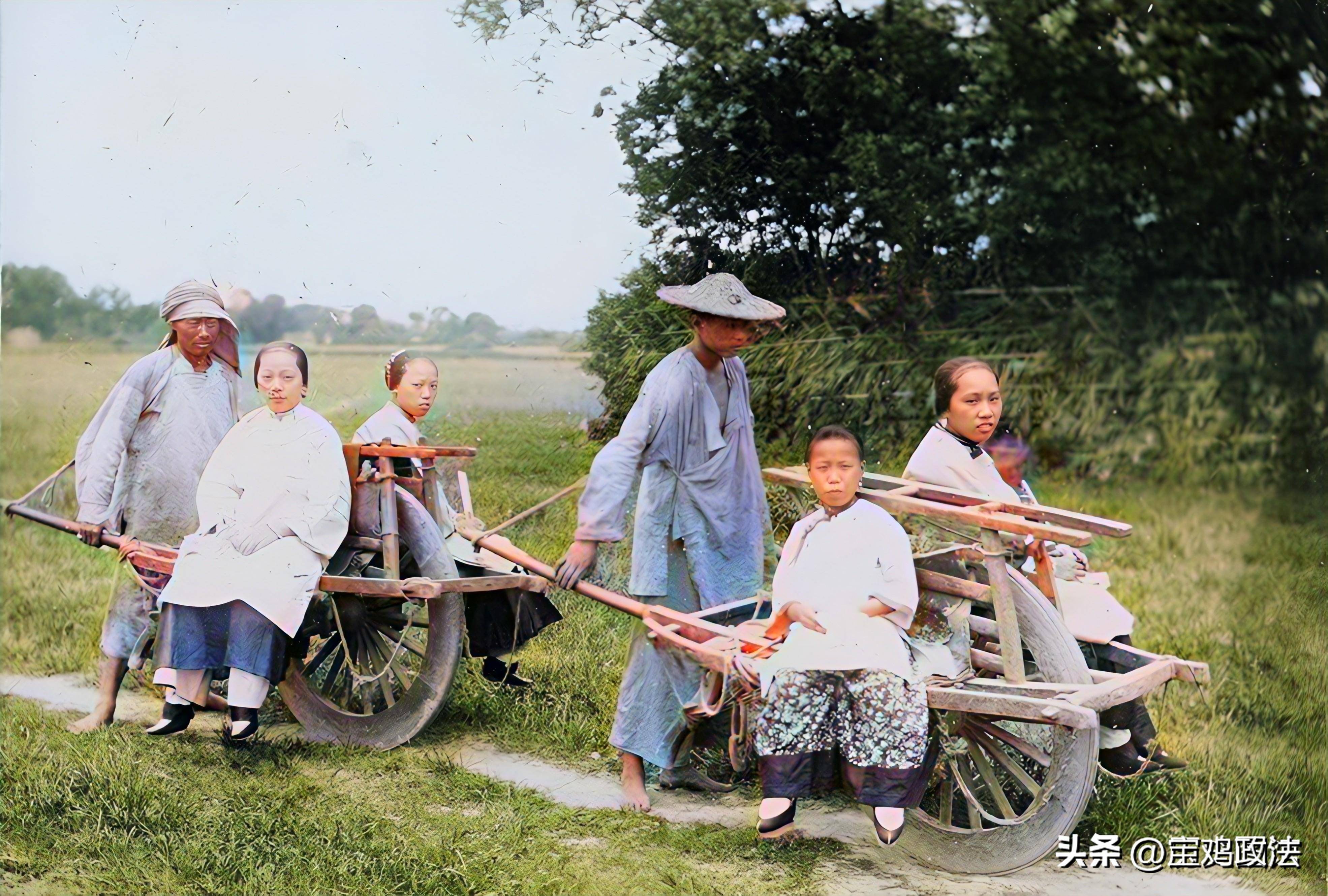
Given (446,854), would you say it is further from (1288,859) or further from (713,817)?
(1288,859)

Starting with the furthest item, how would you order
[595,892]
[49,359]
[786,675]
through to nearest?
[49,359] < [595,892] < [786,675]

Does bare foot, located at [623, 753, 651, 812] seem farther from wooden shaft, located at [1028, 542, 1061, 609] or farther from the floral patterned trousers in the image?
wooden shaft, located at [1028, 542, 1061, 609]

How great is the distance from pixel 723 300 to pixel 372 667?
60.3 inches

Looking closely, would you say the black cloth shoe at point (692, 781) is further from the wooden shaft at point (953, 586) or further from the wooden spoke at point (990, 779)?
the wooden shaft at point (953, 586)

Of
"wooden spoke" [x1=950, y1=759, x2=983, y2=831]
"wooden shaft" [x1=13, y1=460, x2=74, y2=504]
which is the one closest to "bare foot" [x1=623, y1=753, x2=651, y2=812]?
"wooden spoke" [x1=950, y1=759, x2=983, y2=831]

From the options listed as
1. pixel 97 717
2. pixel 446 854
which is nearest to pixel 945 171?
pixel 446 854

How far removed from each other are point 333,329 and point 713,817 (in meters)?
1.80

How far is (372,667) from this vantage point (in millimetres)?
3924

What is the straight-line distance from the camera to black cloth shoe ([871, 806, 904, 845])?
126 inches

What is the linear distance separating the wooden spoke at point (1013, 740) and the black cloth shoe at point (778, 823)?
1.67ft

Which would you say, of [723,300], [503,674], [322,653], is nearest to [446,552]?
[503,674]

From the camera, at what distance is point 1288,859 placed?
11.8 feet

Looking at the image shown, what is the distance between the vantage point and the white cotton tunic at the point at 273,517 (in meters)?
3.74

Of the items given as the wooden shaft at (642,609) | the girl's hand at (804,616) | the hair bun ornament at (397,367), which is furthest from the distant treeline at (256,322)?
the girl's hand at (804,616)
